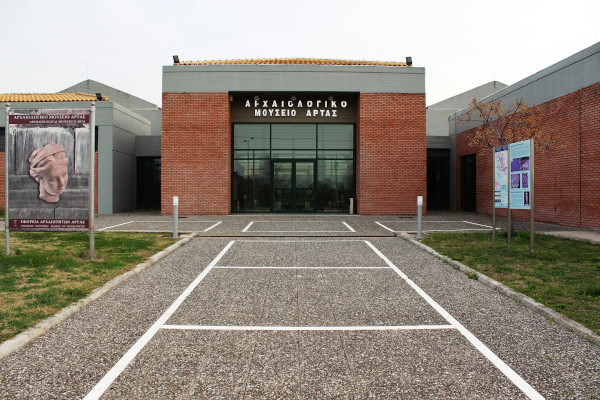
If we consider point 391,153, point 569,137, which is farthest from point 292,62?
point 569,137

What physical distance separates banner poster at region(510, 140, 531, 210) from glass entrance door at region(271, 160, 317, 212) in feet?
39.5

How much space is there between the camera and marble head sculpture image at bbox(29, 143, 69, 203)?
862 cm

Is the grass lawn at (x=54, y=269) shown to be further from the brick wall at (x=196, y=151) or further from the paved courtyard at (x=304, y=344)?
the brick wall at (x=196, y=151)

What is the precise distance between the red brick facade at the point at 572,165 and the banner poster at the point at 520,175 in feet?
13.9

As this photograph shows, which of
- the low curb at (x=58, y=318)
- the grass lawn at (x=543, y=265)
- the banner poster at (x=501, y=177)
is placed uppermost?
the banner poster at (x=501, y=177)

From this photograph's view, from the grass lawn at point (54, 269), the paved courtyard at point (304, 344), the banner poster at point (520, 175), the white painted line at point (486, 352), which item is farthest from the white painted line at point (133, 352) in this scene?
the banner poster at point (520, 175)

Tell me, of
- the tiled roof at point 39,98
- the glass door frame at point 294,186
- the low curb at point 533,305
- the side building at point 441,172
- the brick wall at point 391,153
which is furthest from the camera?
the side building at point 441,172

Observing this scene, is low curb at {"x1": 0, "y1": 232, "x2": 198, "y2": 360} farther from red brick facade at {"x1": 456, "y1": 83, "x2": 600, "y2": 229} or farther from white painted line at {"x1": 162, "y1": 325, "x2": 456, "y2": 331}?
red brick facade at {"x1": 456, "y1": 83, "x2": 600, "y2": 229}

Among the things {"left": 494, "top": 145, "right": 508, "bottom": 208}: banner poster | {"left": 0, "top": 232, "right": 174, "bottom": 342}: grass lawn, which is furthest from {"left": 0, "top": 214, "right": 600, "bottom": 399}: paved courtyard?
{"left": 494, "top": 145, "right": 508, "bottom": 208}: banner poster

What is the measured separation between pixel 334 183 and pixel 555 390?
59.6ft

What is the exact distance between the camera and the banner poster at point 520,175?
919 centimetres

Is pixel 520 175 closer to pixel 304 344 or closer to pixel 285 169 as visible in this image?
pixel 304 344

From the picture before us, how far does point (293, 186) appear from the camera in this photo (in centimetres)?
2119

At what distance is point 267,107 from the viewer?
824 inches
